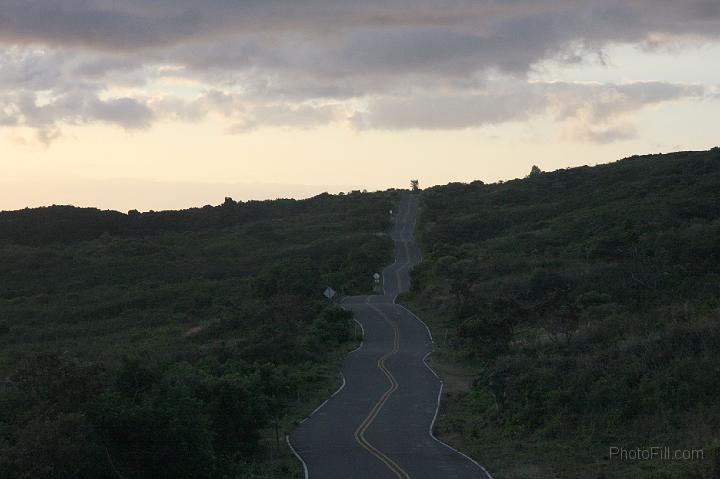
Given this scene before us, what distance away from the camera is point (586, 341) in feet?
94.9

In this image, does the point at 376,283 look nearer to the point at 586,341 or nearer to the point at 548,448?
the point at 586,341

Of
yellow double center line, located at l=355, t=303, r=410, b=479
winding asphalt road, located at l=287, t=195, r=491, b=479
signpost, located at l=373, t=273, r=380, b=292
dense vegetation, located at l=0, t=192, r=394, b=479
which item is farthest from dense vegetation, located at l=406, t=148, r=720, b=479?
dense vegetation, located at l=0, t=192, r=394, b=479

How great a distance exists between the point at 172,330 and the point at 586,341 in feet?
102

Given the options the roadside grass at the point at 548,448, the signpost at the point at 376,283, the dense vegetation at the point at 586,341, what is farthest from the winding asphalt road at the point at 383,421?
the signpost at the point at 376,283

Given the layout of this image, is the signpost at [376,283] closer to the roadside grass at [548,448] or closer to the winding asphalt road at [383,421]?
the winding asphalt road at [383,421]

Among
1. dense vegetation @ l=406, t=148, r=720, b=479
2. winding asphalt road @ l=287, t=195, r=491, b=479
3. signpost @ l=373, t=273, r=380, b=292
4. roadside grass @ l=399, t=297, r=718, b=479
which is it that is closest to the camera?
roadside grass @ l=399, t=297, r=718, b=479

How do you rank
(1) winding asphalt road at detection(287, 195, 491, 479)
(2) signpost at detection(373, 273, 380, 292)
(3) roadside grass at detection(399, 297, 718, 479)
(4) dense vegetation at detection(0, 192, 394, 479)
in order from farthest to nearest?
(2) signpost at detection(373, 273, 380, 292)
(1) winding asphalt road at detection(287, 195, 491, 479)
(3) roadside grass at detection(399, 297, 718, 479)
(4) dense vegetation at detection(0, 192, 394, 479)

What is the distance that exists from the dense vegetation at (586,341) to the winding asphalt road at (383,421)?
0.97m

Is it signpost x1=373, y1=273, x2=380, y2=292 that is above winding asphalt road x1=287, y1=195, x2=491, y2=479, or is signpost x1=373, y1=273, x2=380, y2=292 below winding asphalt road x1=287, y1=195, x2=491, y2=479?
above

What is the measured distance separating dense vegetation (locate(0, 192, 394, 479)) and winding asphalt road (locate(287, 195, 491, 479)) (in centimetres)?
103

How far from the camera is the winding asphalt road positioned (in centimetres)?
1990

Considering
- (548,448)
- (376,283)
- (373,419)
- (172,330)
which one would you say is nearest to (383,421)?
(373,419)

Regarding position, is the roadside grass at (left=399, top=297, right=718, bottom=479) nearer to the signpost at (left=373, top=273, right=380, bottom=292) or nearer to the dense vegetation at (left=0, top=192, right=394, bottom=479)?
the dense vegetation at (left=0, top=192, right=394, bottom=479)

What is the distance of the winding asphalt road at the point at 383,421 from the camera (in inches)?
784
